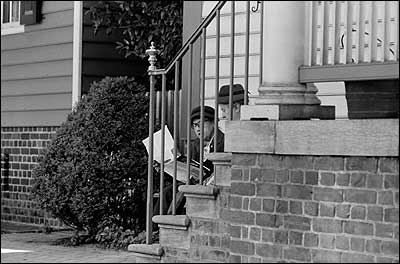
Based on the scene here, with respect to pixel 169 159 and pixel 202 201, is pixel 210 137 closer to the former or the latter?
pixel 169 159

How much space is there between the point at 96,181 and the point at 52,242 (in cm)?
113

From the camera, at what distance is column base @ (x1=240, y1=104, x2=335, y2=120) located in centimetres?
633

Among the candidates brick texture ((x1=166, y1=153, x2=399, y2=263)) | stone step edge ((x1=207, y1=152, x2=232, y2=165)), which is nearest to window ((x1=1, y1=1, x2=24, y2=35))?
stone step edge ((x1=207, y1=152, x2=232, y2=165))

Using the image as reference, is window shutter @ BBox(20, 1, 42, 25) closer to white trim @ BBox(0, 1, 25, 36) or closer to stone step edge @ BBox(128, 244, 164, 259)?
white trim @ BBox(0, 1, 25, 36)

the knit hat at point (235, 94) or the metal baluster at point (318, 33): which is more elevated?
the metal baluster at point (318, 33)

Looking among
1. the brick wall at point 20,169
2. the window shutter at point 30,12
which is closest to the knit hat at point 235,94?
the brick wall at point 20,169

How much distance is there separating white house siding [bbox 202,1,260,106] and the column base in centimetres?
296

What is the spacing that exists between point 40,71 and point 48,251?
3769mm

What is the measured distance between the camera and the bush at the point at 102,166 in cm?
995

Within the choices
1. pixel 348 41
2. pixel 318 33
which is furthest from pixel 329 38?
pixel 348 41

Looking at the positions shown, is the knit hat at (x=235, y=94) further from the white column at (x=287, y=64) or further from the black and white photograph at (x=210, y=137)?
the white column at (x=287, y=64)

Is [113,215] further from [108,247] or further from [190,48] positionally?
[190,48]

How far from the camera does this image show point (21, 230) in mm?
12023

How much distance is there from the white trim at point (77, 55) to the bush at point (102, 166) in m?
1.68
